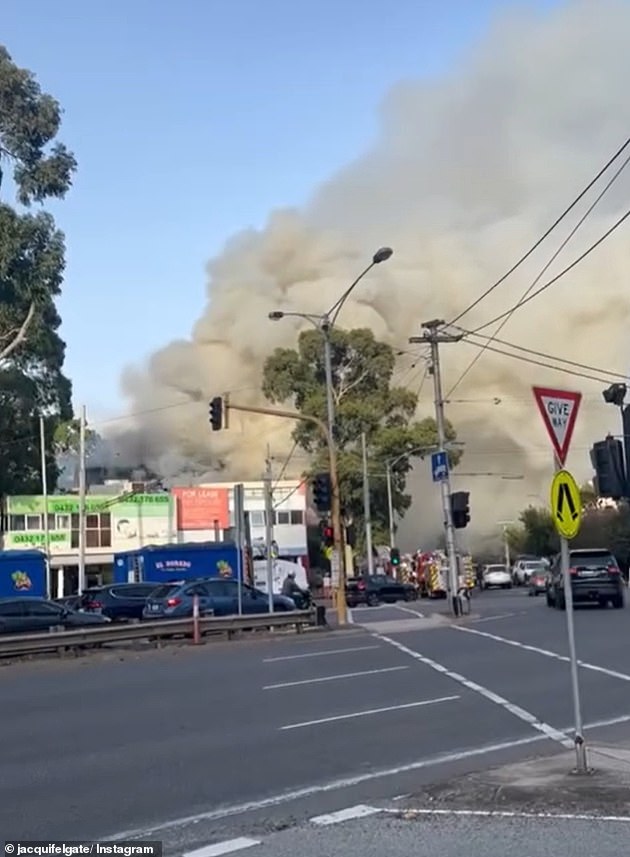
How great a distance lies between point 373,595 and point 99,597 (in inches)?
767

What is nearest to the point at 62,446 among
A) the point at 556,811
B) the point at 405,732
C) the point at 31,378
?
the point at 31,378

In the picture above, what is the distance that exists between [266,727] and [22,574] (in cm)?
3453

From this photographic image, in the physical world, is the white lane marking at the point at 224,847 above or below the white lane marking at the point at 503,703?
below

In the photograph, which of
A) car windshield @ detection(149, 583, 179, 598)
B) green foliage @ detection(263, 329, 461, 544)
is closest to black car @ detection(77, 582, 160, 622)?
car windshield @ detection(149, 583, 179, 598)

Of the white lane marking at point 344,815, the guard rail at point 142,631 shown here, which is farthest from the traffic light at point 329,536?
the white lane marking at point 344,815

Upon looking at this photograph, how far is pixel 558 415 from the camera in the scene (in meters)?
10.4

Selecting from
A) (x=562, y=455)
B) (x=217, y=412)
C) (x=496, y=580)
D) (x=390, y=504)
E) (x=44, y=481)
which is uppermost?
(x=44, y=481)

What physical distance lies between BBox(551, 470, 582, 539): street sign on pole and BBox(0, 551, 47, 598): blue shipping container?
38.0 meters

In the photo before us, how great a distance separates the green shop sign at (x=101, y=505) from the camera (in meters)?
68.3

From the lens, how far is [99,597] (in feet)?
125

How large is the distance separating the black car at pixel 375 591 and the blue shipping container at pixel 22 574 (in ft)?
46.2

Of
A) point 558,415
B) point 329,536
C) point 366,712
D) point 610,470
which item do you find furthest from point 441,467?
point 558,415

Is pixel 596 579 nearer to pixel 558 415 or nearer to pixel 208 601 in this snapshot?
pixel 208 601

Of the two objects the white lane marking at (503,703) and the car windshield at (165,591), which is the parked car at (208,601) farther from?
the white lane marking at (503,703)
